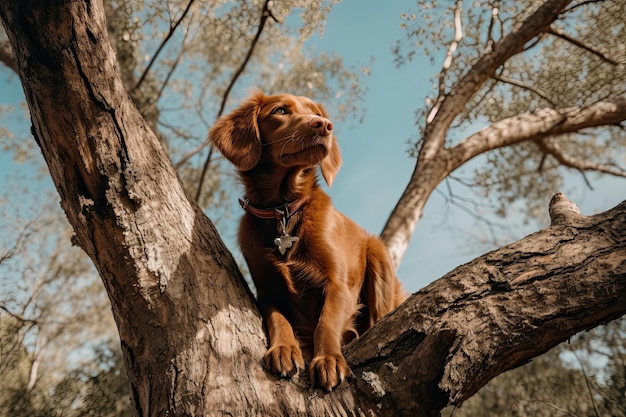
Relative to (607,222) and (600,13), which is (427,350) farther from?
(600,13)

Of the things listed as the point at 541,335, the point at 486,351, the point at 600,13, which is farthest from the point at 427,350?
the point at 600,13

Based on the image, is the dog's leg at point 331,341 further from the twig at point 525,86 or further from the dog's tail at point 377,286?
the twig at point 525,86

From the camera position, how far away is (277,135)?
3203 millimetres

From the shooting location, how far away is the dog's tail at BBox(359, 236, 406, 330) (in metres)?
3.24

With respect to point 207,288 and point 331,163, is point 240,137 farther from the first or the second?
point 207,288

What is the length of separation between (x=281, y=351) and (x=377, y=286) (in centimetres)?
128

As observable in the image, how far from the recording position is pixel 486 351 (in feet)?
6.59

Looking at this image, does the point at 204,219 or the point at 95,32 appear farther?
the point at 204,219

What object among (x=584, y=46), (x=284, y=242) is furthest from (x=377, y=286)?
(x=584, y=46)

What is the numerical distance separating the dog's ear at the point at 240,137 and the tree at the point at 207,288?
803 millimetres

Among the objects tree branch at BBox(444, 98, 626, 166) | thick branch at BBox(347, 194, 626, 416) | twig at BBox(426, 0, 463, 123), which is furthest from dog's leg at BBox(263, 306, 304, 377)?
twig at BBox(426, 0, 463, 123)

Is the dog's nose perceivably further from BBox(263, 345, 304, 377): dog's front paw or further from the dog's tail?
BBox(263, 345, 304, 377): dog's front paw

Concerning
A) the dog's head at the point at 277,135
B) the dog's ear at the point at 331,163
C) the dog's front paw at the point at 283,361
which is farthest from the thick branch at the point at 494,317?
the dog's ear at the point at 331,163

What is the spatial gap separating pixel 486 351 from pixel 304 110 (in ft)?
6.78
